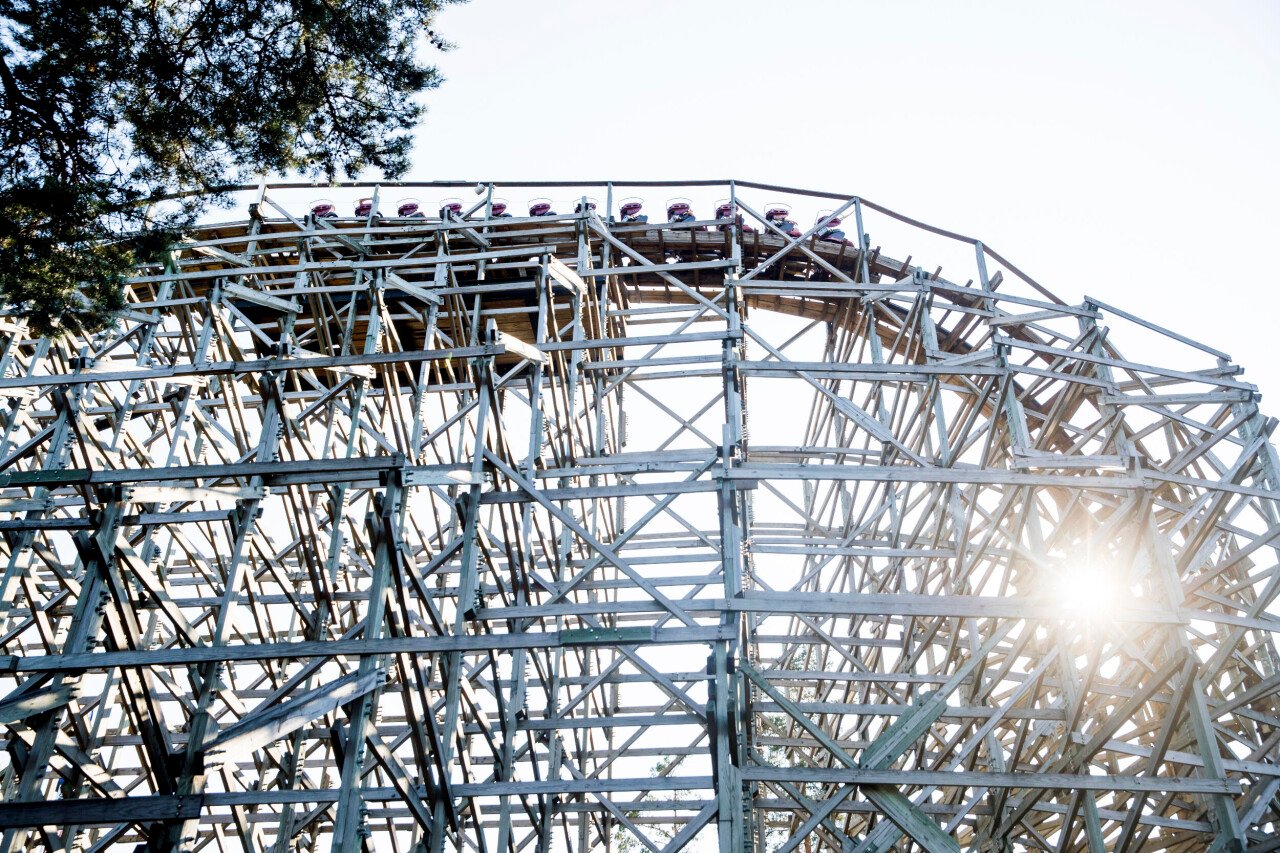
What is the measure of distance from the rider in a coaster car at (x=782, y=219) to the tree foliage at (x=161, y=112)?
908 centimetres

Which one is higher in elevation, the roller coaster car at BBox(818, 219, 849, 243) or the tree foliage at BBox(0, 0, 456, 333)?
the roller coaster car at BBox(818, 219, 849, 243)

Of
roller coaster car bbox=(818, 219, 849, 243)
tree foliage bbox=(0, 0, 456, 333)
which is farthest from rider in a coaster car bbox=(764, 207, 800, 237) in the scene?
tree foliage bbox=(0, 0, 456, 333)

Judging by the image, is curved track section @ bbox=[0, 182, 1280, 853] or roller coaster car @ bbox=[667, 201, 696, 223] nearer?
curved track section @ bbox=[0, 182, 1280, 853]

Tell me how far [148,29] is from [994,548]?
9473 mm

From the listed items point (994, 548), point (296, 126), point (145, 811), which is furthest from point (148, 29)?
point (994, 548)

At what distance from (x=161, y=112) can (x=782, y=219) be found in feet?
36.4

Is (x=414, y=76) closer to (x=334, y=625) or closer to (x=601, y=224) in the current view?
(x=334, y=625)

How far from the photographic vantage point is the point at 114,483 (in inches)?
277

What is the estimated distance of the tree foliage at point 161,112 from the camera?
23.4 feet

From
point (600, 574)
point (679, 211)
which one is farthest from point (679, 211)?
point (600, 574)

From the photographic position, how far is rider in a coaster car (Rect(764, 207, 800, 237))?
16062mm

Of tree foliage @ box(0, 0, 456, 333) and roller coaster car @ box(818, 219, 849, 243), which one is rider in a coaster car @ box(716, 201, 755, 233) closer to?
roller coaster car @ box(818, 219, 849, 243)

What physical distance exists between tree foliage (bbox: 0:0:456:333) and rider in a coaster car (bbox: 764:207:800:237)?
9.08m

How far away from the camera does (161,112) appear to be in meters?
7.24
